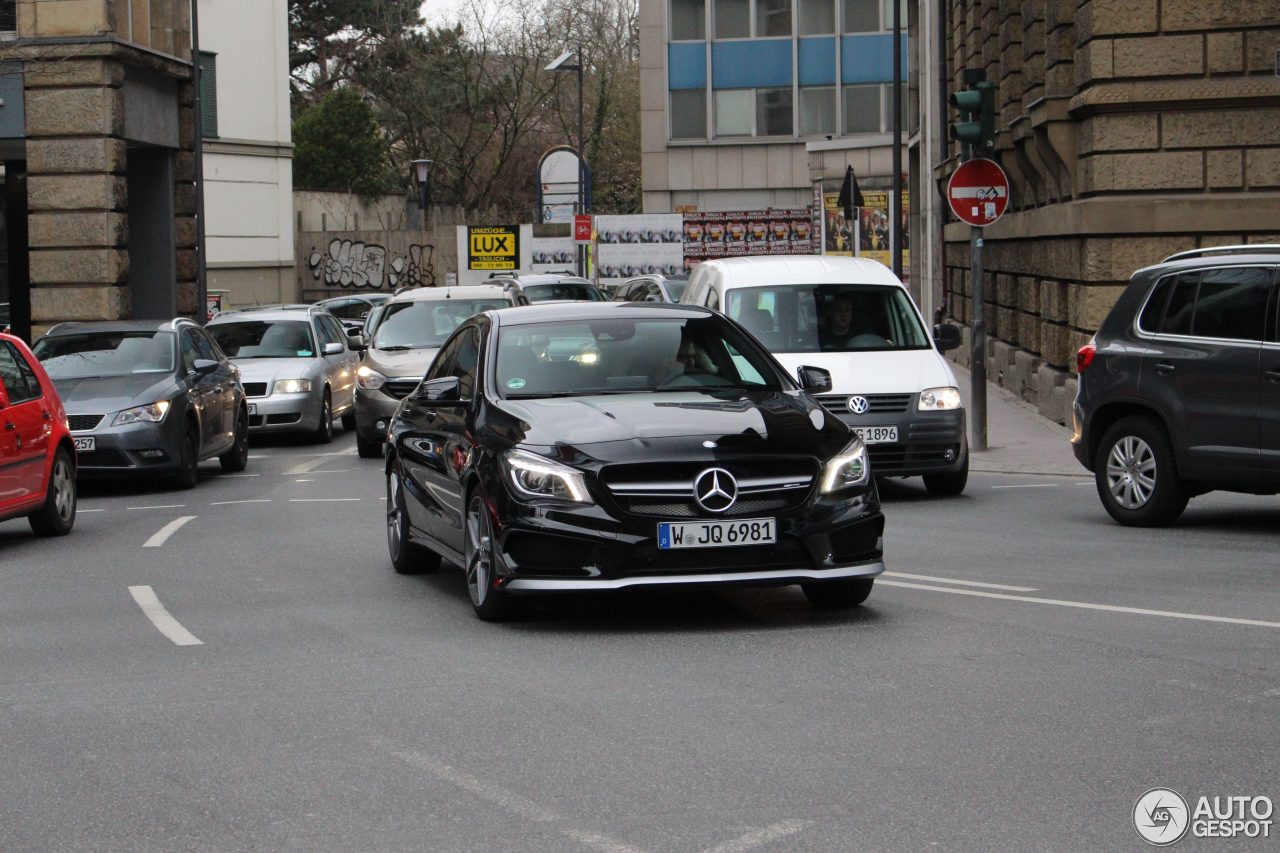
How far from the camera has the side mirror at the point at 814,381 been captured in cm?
1135

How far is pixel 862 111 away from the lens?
2795 inches

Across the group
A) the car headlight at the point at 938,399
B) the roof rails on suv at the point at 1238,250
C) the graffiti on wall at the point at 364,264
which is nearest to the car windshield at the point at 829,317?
the car headlight at the point at 938,399

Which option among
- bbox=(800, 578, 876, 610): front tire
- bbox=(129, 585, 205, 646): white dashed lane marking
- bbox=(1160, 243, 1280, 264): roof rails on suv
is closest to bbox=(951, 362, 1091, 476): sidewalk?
bbox=(1160, 243, 1280, 264): roof rails on suv

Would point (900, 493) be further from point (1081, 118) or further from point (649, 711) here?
point (649, 711)

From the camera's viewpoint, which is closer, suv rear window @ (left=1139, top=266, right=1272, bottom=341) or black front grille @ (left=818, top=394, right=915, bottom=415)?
suv rear window @ (left=1139, top=266, right=1272, bottom=341)

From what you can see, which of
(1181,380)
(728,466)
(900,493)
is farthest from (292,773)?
(900,493)

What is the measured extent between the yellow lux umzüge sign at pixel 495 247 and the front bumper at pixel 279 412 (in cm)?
2891

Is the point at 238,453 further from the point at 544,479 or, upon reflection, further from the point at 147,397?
the point at 544,479

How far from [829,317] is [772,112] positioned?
181 ft

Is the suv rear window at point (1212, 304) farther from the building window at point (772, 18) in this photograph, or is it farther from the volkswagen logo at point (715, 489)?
the building window at point (772, 18)

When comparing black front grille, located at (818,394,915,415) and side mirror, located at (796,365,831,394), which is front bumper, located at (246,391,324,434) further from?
side mirror, located at (796,365,831,394)

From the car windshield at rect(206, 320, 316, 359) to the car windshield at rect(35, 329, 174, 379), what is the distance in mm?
5329

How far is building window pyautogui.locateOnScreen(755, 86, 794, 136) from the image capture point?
2768 inches

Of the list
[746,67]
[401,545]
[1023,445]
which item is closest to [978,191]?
[1023,445]
